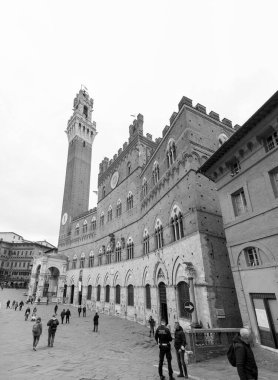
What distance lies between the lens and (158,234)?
18844mm

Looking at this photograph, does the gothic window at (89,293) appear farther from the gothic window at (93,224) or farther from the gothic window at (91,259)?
the gothic window at (93,224)

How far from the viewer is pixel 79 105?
61.8m

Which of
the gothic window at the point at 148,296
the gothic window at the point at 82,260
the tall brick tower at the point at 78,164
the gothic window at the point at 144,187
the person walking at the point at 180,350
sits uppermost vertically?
the tall brick tower at the point at 78,164

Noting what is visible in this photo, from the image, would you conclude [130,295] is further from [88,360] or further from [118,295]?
[88,360]

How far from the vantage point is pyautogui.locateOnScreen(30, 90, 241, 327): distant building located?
42.4 feet

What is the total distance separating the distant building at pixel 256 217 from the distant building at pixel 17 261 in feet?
238

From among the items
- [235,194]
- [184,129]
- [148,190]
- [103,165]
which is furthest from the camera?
[103,165]


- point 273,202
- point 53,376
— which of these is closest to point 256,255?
point 273,202

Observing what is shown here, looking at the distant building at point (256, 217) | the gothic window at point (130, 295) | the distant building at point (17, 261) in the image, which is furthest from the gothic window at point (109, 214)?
the distant building at point (17, 261)

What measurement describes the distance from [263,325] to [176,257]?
21.2 feet

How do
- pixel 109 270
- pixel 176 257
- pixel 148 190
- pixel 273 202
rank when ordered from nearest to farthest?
pixel 273 202 → pixel 176 257 → pixel 148 190 → pixel 109 270

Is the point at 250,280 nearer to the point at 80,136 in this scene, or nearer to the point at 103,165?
the point at 103,165

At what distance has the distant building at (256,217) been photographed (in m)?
9.44

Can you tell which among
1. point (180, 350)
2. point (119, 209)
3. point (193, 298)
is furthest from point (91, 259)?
point (180, 350)
